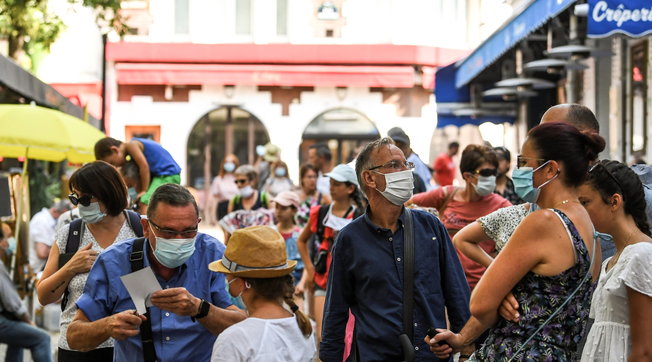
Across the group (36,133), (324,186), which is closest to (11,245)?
(36,133)

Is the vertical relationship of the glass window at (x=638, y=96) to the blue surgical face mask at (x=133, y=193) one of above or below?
above

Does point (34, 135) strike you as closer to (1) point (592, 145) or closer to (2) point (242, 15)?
(1) point (592, 145)

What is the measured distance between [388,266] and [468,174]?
3089 mm

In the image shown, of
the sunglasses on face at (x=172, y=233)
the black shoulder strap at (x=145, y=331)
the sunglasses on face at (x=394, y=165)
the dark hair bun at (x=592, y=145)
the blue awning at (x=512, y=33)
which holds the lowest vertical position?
the black shoulder strap at (x=145, y=331)

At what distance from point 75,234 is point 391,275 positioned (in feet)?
6.29

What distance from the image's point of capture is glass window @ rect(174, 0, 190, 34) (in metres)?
33.0

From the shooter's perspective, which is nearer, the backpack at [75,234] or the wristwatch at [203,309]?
the wristwatch at [203,309]

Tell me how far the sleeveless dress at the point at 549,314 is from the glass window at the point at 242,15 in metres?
29.6

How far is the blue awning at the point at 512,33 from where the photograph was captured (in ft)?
39.9

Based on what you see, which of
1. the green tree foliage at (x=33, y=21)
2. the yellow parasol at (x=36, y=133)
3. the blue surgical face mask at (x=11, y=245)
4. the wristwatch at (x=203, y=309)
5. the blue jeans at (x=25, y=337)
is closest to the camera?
the wristwatch at (x=203, y=309)

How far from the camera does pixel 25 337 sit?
903 centimetres

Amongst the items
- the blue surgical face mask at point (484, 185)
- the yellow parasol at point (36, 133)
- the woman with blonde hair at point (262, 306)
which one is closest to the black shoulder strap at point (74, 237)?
the woman with blonde hair at point (262, 306)

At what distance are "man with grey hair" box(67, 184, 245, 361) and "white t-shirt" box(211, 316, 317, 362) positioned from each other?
54 centimetres

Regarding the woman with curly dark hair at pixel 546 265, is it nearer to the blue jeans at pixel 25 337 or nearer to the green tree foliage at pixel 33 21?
the blue jeans at pixel 25 337
